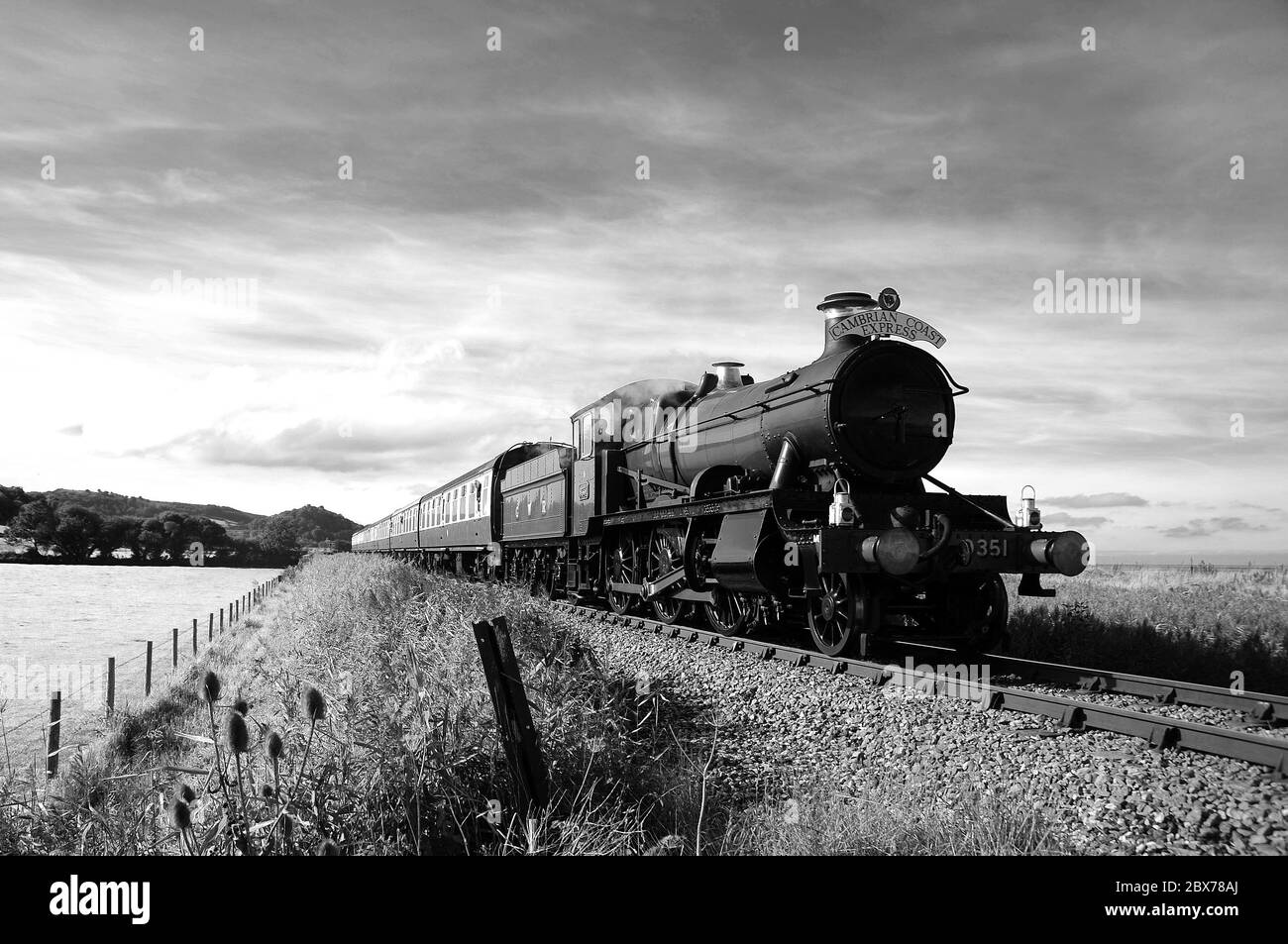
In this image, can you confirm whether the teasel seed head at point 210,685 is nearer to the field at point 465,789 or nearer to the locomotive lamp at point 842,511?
the field at point 465,789

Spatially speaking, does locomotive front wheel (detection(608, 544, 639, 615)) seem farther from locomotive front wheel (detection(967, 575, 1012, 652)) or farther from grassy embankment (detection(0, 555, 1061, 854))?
grassy embankment (detection(0, 555, 1061, 854))

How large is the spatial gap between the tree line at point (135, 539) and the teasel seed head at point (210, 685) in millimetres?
101408

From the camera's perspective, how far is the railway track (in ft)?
16.0

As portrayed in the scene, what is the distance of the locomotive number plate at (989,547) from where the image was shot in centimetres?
848

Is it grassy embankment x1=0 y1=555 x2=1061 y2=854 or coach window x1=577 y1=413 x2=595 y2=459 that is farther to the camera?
coach window x1=577 y1=413 x2=595 y2=459

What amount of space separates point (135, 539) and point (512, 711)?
373 feet

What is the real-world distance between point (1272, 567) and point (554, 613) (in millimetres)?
22840

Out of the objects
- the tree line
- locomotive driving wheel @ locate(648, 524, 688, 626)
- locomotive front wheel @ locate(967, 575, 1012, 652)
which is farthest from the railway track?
the tree line

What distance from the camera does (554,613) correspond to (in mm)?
13633

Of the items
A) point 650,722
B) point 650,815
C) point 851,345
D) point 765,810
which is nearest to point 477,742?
point 650,815

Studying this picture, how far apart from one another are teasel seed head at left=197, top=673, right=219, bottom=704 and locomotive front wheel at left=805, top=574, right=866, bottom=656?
22.0 ft

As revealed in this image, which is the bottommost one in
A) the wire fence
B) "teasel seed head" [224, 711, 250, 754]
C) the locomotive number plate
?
the wire fence

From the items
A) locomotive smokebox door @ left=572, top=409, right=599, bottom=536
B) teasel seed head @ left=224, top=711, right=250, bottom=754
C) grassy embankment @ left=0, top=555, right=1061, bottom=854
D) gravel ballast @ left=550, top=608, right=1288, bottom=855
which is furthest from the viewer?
locomotive smokebox door @ left=572, top=409, right=599, bottom=536
